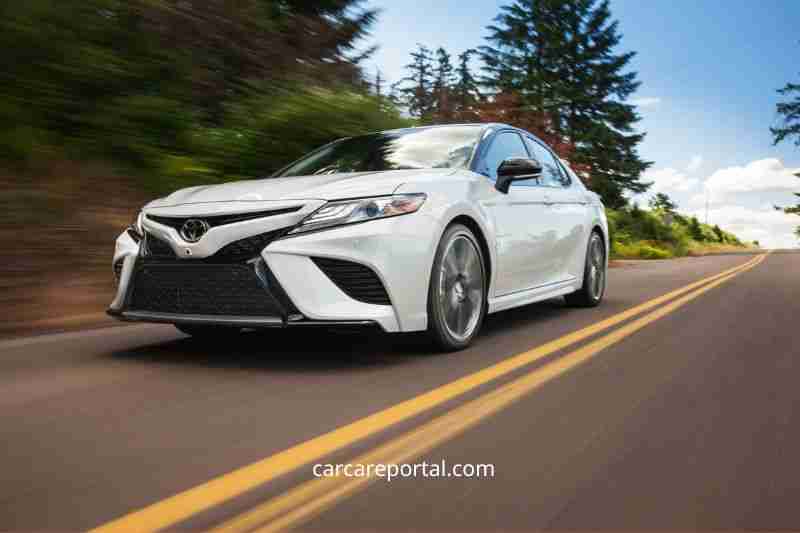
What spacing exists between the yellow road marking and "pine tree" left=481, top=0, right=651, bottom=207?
106 ft

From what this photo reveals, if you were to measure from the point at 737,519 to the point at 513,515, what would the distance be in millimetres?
610

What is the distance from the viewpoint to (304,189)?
4203mm

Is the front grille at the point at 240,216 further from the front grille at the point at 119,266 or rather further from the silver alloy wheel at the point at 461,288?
the silver alloy wheel at the point at 461,288

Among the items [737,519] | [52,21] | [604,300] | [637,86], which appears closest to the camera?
[737,519]

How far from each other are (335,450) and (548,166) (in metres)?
4.56

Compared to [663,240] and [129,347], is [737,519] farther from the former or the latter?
[663,240]

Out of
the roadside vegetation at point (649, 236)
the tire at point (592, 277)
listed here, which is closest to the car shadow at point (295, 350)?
the tire at point (592, 277)

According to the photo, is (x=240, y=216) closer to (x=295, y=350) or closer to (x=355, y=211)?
(x=355, y=211)

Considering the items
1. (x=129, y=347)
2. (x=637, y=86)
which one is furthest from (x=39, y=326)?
(x=637, y=86)

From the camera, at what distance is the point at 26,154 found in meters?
6.81

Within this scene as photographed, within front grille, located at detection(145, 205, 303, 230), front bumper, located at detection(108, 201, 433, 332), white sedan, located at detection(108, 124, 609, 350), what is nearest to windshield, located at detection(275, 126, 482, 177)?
white sedan, located at detection(108, 124, 609, 350)

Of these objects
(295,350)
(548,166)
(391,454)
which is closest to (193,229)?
(295,350)

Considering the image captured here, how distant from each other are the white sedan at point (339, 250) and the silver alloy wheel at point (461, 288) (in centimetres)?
1

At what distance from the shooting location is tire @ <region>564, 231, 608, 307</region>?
7.30 m
